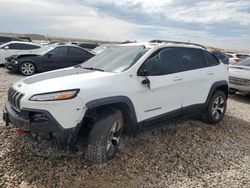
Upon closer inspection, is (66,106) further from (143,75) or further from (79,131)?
(143,75)

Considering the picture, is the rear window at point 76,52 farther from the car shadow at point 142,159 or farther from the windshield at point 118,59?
the car shadow at point 142,159

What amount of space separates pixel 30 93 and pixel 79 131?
797 mm

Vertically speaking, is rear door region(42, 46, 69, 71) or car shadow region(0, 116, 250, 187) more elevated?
rear door region(42, 46, 69, 71)

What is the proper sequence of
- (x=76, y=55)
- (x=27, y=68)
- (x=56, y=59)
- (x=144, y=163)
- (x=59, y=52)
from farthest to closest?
(x=76, y=55)
(x=59, y=52)
(x=56, y=59)
(x=27, y=68)
(x=144, y=163)

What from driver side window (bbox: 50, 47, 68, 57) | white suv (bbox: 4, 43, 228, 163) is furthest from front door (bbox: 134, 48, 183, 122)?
driver side window (bbox: 50, 47, 68, 57)

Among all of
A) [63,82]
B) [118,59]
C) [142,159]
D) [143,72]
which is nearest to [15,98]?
[63,82]

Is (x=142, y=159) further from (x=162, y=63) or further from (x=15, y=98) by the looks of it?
(x=15, y=98)

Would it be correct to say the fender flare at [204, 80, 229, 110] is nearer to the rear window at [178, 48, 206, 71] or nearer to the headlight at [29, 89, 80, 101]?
the rear window at [178, 48, 206, 71]

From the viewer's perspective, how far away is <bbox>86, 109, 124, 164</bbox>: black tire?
3863 mm

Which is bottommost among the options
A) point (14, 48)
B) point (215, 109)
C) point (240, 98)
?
point (240, 98)

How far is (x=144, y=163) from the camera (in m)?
4.35

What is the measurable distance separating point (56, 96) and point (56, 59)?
9.71 meters

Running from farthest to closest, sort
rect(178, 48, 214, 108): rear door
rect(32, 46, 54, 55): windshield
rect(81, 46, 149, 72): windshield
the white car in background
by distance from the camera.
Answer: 1. the white car in background
2. rect(32, 46, 54, 55): windshield
3. rect(178, 48, 214, 108): rear door
4. rect(81, 46, 149, 72): windshield

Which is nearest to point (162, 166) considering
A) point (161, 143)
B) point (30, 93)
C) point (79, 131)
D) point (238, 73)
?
point (161, 143)
